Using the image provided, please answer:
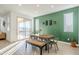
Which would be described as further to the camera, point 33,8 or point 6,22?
point 6,22

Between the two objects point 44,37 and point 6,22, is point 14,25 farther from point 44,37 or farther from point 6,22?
point 44,37

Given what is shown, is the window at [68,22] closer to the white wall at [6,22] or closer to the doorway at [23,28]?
the doorway at [23,28]

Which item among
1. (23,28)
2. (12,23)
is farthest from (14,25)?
(23,28)

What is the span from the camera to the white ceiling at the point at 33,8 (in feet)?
7.24

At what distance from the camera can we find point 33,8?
234cm

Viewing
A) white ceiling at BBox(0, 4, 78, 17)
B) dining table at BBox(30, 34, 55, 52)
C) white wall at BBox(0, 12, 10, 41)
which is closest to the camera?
white ceiling at BBox(0, 4, 78, 17)

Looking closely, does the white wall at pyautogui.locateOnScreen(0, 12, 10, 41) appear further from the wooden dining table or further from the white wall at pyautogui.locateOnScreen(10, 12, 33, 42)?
the wooden dining table

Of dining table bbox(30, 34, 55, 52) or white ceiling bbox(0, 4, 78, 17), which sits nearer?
white ceiling bbox(0, 4, 78, 17)

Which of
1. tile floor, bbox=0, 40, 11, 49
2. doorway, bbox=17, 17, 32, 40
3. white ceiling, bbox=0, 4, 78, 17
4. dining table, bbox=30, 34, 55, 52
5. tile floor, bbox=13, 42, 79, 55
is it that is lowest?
tile floor, bbox=13, 42, 79, 55

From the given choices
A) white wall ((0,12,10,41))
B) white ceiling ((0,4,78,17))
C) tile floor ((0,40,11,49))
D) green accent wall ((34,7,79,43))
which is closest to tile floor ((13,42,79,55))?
green accent wall ((34,7,79,43))

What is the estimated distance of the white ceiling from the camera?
2.21m

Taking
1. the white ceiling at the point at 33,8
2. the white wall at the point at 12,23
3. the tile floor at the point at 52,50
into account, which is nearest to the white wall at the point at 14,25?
the white wall at the point at 12,23
